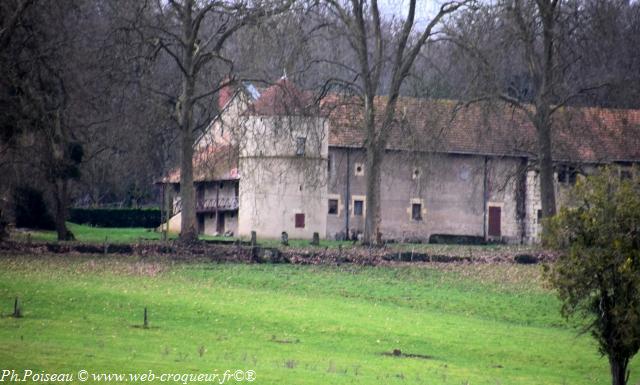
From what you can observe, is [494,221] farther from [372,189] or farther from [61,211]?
[61,211]

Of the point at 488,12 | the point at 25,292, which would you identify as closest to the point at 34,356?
the point at 25,292

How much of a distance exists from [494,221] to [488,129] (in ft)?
77.2

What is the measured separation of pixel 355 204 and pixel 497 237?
30.8 feet

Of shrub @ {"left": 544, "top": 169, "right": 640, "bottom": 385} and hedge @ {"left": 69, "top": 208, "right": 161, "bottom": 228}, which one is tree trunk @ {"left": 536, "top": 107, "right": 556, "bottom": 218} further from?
hedge @ {"left": 69, "top": 208, "right": 161, "bottom": 228}

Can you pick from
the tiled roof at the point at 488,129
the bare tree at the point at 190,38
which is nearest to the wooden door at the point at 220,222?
the tiled roof at the point at 488,129

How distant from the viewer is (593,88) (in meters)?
43.4

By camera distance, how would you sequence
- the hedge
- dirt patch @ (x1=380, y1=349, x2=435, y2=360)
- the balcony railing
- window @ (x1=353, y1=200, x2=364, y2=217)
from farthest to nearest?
the hedge < the balcony railing < window @ (x1=353, y1=200, x2=364, y2=217) < dirt patch @ (x1=380, y1=349, x2=435, y2=360)

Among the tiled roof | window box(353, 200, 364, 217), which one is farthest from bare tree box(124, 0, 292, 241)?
window box(353, 200, 364, 217)

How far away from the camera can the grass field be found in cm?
1967

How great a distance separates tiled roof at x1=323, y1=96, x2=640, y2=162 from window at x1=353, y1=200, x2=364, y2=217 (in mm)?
3826

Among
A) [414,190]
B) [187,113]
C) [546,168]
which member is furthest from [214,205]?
[546,168]

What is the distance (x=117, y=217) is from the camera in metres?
71.4

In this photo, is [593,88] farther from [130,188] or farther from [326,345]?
[130,188]

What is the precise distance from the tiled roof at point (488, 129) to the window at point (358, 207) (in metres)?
3.83
